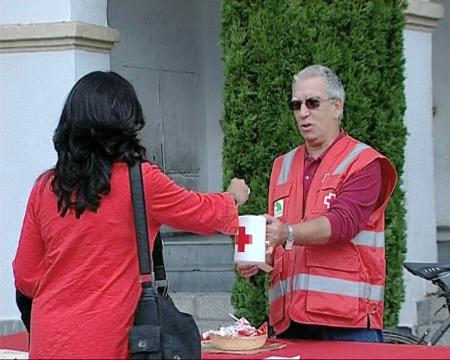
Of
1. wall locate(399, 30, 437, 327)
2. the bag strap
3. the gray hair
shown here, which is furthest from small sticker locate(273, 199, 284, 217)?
wall locate(399, 30, 437, 327)

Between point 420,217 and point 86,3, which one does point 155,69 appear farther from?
point 420,217

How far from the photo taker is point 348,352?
4.46 meters

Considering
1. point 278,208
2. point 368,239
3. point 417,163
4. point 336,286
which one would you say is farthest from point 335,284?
point 417,163

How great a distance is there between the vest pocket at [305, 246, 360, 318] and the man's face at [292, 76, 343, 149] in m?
0.48

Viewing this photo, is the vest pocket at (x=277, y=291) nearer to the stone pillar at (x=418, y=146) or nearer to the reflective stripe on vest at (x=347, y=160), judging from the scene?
the reflective stripe on vest at (x=347, y=160)

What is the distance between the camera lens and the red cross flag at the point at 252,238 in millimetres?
4449

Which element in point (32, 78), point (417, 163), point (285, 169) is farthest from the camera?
point (32, 78)

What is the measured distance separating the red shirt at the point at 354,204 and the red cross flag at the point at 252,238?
0.31 m

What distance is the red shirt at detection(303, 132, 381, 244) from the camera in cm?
460

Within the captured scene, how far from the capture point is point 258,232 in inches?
175

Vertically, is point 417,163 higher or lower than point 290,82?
lower

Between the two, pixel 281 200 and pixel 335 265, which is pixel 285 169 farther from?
pixel 335 265

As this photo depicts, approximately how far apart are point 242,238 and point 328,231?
0.35 m

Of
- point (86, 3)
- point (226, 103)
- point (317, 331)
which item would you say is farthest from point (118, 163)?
point (86, 3)
